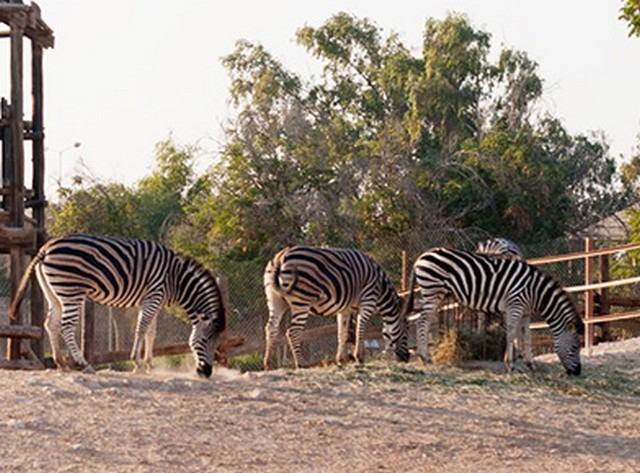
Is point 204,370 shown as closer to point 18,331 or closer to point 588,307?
point 18,331

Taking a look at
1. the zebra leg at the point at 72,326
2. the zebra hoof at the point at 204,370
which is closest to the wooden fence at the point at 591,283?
the zebra hoof at the point at 204,370

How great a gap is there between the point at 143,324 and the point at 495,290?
12.6 ft

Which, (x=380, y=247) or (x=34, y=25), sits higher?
(x=34, y=25)

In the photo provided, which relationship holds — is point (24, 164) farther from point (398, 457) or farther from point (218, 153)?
point (218, 153)

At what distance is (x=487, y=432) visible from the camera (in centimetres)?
1011

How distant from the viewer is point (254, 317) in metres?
20.0

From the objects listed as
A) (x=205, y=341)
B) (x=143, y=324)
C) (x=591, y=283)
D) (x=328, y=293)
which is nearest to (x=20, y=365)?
(x=143, y=324)

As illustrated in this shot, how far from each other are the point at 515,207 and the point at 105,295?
16.2 m

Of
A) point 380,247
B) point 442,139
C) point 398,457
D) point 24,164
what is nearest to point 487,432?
point 398,457

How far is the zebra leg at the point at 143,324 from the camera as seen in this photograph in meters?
12.9

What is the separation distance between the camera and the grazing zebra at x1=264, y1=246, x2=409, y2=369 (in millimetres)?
13750

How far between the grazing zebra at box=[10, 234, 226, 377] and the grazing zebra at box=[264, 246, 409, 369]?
0.66 meters

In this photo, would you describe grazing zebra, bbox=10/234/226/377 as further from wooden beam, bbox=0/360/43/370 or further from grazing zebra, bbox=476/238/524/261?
grazing zebra, bbox=476/238/524/261

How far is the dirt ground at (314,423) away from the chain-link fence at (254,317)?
5064 mm
